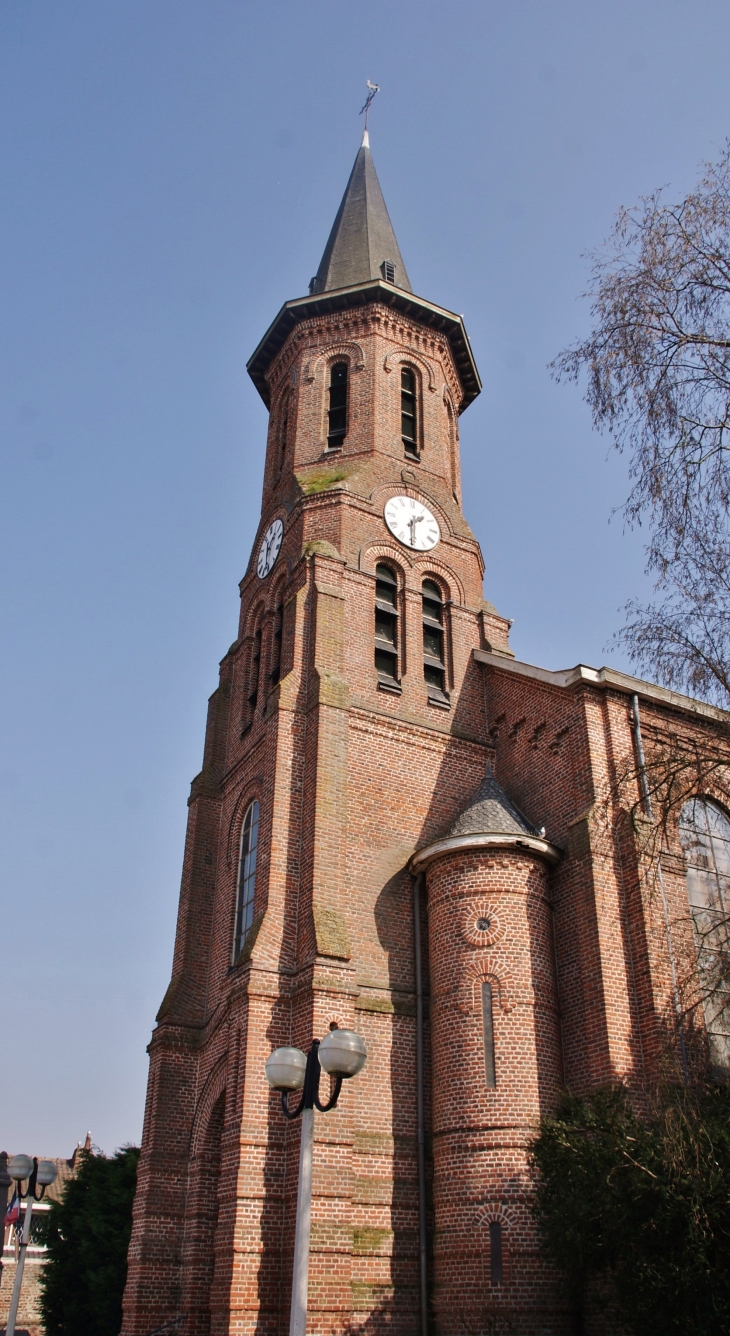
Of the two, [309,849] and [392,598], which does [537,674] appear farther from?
[309,849]

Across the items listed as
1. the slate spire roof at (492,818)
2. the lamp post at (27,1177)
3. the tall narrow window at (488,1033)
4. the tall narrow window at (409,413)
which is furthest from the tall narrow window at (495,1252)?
→ the tall narrow window at (409,413)

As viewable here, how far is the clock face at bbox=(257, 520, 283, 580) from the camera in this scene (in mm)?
24516

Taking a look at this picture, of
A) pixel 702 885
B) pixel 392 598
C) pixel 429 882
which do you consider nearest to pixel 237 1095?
pixel 429 882

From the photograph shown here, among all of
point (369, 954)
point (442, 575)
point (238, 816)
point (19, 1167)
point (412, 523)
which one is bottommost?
point (19, 1167)

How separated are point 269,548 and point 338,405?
4209 millimetres

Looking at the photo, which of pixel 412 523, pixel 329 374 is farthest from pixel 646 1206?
pixel 329 374

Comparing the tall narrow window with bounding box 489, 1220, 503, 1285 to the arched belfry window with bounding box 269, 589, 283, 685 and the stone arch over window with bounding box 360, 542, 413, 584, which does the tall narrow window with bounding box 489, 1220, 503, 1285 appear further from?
the stone arch over window with bounding box 360, 542, 413, 584

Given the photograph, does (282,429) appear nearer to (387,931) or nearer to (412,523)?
(412,523)

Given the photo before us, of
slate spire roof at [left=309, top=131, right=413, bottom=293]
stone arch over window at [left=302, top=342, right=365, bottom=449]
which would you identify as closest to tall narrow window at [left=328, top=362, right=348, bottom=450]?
stone arch over window at [left=302, top=342, right=365, bottom=449]

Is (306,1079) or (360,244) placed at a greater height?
(360,244)

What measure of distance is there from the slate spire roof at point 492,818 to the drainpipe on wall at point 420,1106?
4.26 ft

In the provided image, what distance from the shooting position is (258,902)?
18.3 m

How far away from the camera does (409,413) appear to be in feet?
87.6

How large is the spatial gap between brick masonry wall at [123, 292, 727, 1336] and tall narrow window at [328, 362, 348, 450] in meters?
1.64
